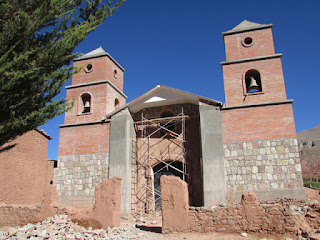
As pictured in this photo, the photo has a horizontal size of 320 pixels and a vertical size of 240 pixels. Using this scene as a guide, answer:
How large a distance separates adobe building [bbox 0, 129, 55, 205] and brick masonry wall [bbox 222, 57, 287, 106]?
10.9 meters

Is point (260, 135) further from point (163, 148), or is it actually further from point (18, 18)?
point (18, 18)

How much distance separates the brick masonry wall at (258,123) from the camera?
13.9m

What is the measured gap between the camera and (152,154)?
16875 mm

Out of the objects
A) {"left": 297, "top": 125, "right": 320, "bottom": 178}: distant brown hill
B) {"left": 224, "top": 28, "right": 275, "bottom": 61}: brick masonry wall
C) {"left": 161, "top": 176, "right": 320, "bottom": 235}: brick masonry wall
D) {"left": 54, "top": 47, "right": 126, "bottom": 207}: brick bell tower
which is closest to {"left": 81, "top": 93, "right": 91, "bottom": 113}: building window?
{"left": 54, "top": 47, "right": 126, "bottom": 207}: brick bell tower

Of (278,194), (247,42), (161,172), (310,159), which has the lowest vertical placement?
(278,194)

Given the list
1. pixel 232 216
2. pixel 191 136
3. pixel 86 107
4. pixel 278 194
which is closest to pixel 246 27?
pixel 191 136

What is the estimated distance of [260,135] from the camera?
14008 mm

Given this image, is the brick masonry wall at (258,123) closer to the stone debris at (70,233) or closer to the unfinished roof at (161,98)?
the unfinished roof at (161,98)

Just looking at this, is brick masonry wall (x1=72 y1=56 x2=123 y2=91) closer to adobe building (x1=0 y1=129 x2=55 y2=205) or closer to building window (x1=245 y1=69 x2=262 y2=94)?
adobe building (x1=0 y1=129 x2=55 y2=205)

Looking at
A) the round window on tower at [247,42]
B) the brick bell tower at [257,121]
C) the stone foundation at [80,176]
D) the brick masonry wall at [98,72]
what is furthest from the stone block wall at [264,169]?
the brick masonry wall at [98,72]

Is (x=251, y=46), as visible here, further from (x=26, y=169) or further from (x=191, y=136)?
(x=26, y=169)

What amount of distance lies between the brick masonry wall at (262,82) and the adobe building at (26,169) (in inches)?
431

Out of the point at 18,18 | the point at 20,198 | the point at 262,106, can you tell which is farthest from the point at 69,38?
the point at 20,198

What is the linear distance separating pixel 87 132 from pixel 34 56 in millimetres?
9660
